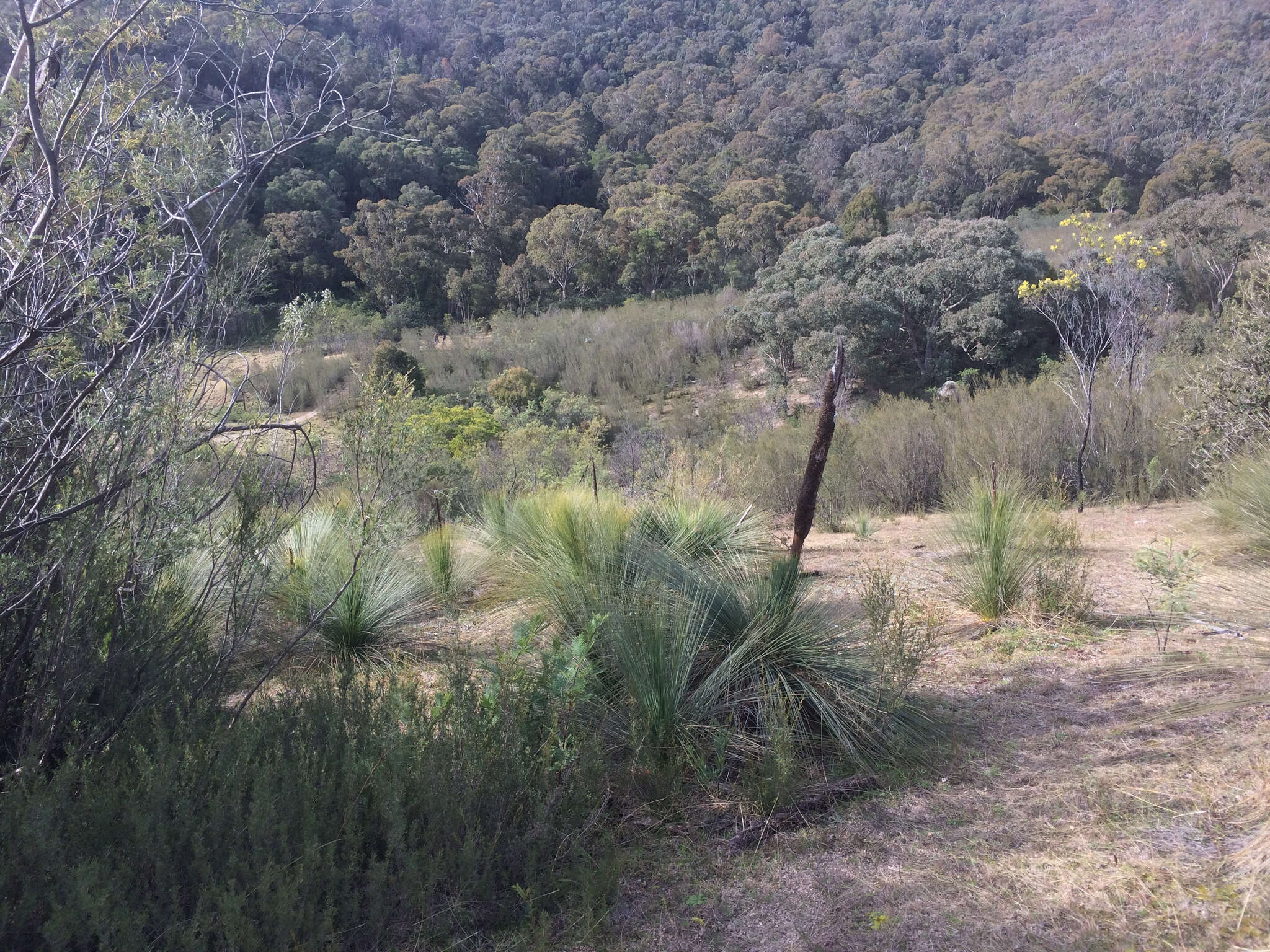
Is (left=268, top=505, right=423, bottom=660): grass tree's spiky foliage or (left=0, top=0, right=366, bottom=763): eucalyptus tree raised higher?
(left=0, top=0, right=366, bottom=763): eucalyptus tree

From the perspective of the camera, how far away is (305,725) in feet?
8.97

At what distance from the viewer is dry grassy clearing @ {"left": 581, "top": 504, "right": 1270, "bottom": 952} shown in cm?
223

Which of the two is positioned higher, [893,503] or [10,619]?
[10,619]

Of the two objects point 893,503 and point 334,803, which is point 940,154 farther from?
point 334,803

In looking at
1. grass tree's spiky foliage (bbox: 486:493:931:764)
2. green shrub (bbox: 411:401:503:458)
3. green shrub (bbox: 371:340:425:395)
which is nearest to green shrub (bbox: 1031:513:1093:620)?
grass tree's spiky foliage (bbox: 486:493:931:764)

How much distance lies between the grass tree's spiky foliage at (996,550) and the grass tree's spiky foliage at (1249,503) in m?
1.32

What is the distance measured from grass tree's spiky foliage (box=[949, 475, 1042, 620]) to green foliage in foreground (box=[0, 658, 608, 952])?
3.21 metres

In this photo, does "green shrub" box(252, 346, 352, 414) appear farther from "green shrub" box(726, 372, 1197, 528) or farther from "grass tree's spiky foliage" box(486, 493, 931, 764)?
"grass tree's spiky foliage" box(486, 493, 931, 764)

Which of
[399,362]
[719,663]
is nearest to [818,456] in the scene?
[719,663]

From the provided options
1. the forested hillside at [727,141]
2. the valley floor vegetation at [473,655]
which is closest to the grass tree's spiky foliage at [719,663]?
the valley floor vegetation at [473,655]

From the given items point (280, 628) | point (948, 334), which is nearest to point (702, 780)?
point (280, 628)

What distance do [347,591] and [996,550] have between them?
3929 millimetres

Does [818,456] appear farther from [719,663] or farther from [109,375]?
[109,375]

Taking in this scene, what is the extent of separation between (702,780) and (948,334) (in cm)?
2344
